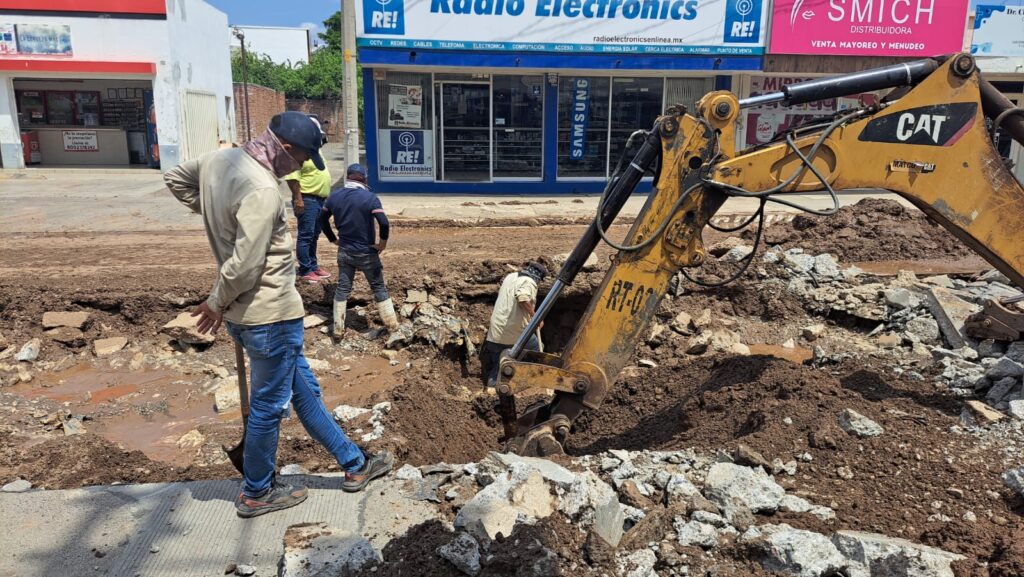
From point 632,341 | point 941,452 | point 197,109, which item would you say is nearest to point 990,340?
point 941,452

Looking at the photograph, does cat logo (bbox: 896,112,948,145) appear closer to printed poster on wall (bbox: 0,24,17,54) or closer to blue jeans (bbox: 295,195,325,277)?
blue jeans (bbox: 295,195,325,277)

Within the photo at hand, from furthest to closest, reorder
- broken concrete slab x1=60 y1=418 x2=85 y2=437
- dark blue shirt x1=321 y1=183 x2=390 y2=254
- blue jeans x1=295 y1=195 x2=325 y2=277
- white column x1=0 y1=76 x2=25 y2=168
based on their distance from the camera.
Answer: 1. white column x1=0 y1=76 x2=25 y2=168
2. blue jeans x1=295 y1=195 x2=325 y2=277
3. dark blue shirt x1=321 y1=183 x2=390 y2=254
4. broken concrete slab x1=60 y1=418 x2=85 y2=437

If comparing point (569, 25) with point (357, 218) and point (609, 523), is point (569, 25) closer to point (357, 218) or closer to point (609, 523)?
point (357, 218)

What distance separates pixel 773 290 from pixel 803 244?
75.5 inches

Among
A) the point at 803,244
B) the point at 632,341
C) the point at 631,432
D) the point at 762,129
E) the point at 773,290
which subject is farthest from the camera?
the point at 762,129

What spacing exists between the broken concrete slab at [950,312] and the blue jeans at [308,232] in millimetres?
6605

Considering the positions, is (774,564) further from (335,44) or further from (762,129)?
(335,44)

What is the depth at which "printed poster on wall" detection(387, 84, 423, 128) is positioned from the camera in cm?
1609

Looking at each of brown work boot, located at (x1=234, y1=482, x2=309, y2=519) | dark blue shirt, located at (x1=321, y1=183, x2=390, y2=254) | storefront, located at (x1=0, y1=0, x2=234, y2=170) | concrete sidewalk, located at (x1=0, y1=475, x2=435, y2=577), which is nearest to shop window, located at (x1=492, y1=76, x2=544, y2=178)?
dark blue shirt, located at (x1=321, y1=183, x2=390, y2=254)

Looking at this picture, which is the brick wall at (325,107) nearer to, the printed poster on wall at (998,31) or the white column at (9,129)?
the white column at (9,129)

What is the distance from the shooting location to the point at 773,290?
840cm

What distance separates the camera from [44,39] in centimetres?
2097

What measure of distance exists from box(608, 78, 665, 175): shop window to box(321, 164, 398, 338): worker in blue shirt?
33.6 feet

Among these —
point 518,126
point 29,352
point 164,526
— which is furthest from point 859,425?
point 518,126
